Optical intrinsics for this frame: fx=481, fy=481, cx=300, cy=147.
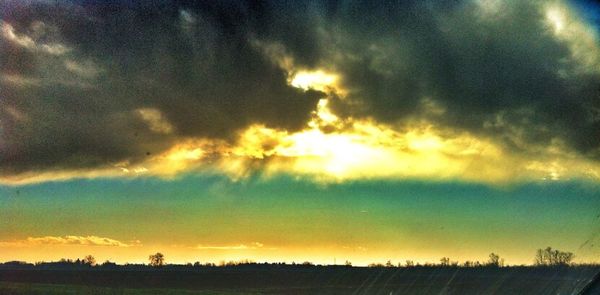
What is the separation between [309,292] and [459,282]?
510 inches

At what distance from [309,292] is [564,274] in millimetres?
15406

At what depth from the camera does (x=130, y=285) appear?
58.7 feet

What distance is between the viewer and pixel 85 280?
1528cm

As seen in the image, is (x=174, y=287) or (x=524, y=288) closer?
(x=524, y=288)

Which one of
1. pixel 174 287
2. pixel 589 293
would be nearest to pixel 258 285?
pixel 174 287

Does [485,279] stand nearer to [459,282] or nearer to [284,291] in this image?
[459,282]

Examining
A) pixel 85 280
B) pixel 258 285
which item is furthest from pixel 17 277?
pixel 258 285

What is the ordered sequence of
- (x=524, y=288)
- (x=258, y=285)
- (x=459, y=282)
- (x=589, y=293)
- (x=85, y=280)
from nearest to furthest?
1. (x=589, y=293)
2. (x=524, y=288)
3. (x=459, y=282)
4. (x=85, y=280)
5. (x=258, y=285)

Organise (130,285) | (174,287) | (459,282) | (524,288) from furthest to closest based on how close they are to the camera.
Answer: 1. (174,287)
2. (130,285)
3. (459,282)
4. (524,288)

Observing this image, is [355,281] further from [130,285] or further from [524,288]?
[130,285]

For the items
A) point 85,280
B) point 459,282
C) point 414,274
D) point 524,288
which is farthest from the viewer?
point 85,280

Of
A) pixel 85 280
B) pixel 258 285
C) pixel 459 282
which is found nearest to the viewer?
pixel 459 282

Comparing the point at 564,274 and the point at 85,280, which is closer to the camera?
the point at 564,274

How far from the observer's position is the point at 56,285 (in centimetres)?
1534
